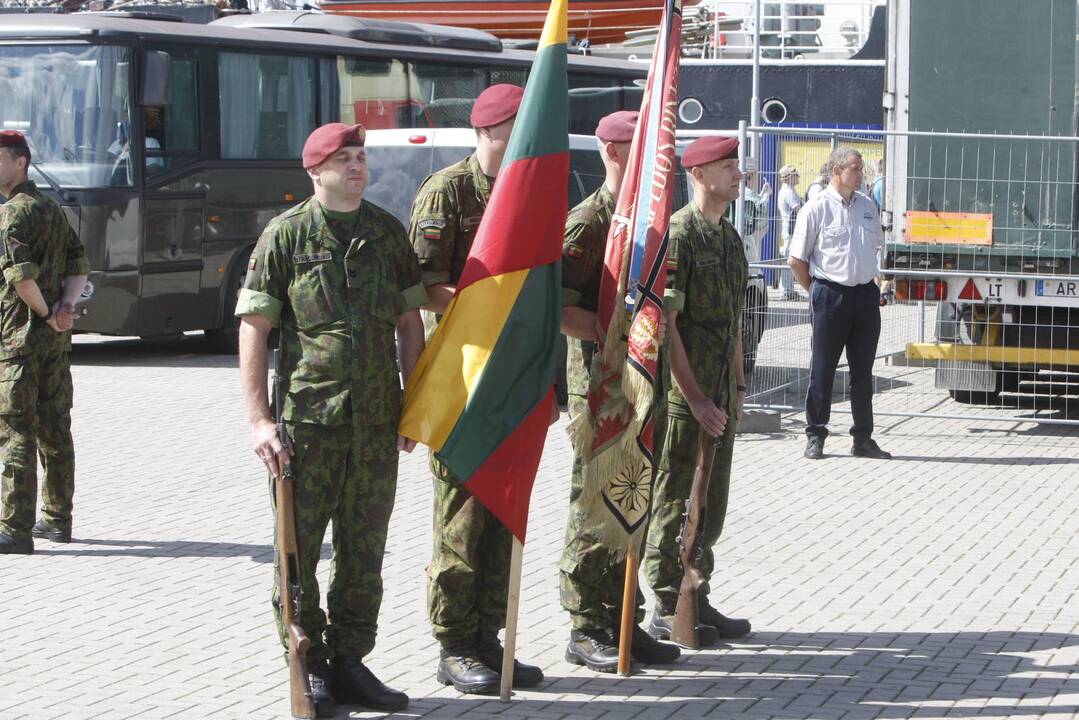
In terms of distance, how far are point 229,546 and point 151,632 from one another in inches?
63.7

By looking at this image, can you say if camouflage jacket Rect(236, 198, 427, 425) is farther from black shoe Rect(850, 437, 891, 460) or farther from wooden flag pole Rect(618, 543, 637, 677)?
black shoe Rect(850, 437, 891, 460)

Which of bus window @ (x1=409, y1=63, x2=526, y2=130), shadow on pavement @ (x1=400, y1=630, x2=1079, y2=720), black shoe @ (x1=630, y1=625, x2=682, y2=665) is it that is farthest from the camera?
bus window @ (x1=409, y1=63, x2=526, y2=130)

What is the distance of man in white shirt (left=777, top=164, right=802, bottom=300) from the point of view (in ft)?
41.5

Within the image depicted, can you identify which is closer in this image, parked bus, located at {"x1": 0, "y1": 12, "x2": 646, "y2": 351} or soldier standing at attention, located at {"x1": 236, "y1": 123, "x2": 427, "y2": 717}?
soldier standing at attention, located at {"x1": 236, "y1": 123, "x2": 427, "y2": 717}

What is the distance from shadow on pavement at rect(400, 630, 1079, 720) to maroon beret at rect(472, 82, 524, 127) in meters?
1.98

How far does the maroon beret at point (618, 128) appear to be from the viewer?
604 centimetres

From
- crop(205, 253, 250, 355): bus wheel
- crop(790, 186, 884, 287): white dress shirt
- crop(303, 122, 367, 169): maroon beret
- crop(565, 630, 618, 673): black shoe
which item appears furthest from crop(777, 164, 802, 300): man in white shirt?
crop(303, 122, 367, 169): maroon beret

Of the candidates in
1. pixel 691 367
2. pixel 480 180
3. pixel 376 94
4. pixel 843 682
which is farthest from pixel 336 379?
pixel 376 94

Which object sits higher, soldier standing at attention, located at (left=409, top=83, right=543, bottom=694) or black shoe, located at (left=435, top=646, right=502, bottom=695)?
soldier standing at attention, located at (left=409, top=83, right=543, bottom=694)

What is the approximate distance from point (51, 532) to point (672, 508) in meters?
3.40

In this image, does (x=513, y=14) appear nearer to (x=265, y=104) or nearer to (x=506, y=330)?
(x=265, y=104)

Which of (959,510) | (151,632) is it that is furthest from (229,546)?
(959,510)

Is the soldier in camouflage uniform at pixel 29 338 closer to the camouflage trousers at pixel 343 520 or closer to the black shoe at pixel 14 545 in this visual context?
the black shoe at pixel 14 545

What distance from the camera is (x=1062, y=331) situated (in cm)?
1179
